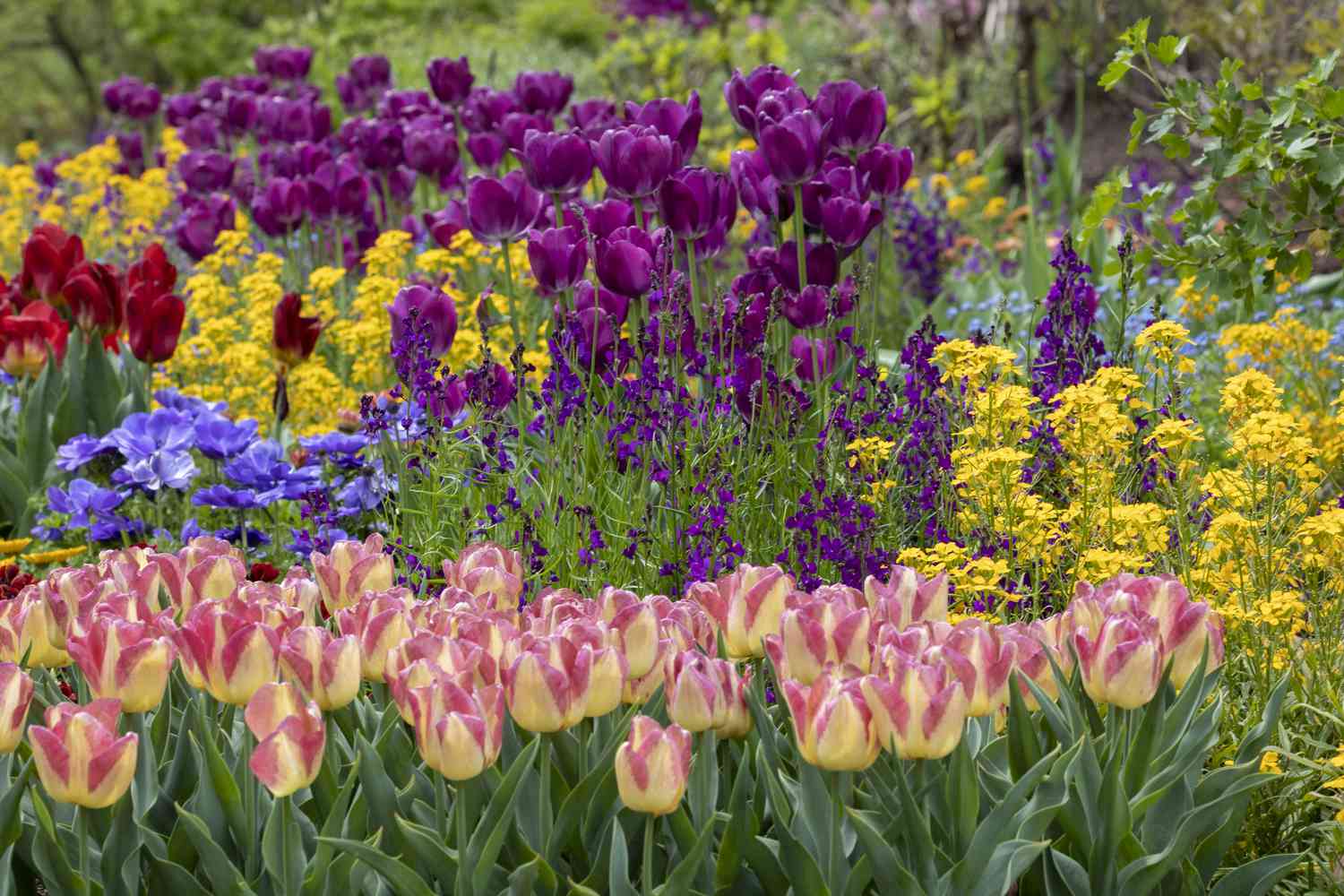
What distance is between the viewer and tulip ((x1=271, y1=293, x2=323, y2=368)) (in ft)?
13.8

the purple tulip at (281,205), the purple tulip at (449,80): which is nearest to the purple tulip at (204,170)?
the purple tulip at (281,205)

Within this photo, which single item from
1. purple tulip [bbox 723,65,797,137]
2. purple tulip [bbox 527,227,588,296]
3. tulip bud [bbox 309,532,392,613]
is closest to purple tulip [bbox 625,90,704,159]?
purple tulip [bbox 723,65,797,137]

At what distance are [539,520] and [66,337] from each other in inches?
80.8

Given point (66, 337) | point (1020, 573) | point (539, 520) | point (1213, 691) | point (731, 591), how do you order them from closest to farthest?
point (731, 591), point (1213, 691), point (1020, 573), point (539, 520), point (66, 337)

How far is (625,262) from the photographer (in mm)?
3219

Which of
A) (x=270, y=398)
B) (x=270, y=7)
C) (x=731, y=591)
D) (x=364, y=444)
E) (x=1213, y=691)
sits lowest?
(x=270, y=7)

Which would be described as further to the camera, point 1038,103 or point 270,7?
point 270,7

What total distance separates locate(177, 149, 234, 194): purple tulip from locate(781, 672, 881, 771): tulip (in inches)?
204

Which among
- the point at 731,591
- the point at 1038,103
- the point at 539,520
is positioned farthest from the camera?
the point at 1038,103

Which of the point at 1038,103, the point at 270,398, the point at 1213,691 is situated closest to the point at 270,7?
the point at 1038,103

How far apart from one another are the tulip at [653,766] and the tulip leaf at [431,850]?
308mm

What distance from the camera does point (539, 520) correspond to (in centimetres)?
328

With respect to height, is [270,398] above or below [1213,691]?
below

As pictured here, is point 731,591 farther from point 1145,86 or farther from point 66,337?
point 1145,86
